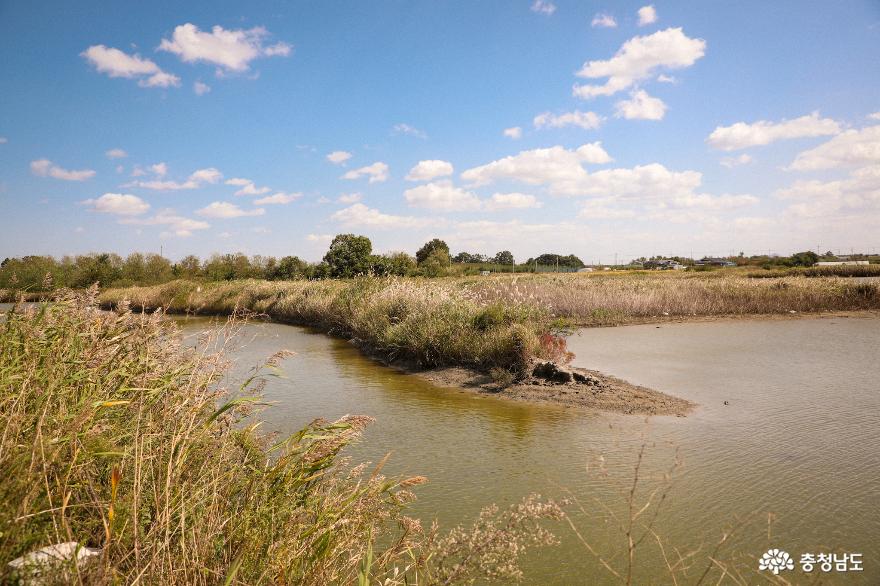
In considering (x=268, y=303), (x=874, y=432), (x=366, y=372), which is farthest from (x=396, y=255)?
(x=874, y=432)

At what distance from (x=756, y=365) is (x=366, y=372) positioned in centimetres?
874

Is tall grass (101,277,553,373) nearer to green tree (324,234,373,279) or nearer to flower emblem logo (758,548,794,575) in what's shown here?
flower emblem logo (758,548,794,575)

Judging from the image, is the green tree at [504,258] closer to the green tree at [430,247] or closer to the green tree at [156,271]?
the green tree at [430,247]

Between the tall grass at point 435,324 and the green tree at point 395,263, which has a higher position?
the green tree at point 395,263

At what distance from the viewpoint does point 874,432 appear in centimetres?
669

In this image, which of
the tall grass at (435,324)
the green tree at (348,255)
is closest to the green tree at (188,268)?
the green tree at (348,255)

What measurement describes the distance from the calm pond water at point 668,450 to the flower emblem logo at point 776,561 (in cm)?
8

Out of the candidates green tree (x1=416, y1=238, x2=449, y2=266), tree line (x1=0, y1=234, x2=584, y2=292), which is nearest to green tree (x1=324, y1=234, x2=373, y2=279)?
tree line (x1=0, y1=234, x2=584, y2=292)

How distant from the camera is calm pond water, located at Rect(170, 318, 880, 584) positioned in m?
4.22

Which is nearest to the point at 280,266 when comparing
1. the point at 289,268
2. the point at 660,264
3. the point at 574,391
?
the point at 289,268

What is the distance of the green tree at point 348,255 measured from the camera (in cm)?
5044

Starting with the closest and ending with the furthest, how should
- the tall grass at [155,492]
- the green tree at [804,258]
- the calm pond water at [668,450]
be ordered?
the tall grass at [155,492]
the calm pond water at [668,450]
the green tree at [804,258]

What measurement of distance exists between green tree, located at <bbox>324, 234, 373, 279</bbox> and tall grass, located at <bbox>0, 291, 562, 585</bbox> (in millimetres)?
45015

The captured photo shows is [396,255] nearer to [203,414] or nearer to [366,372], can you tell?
[366,372]
